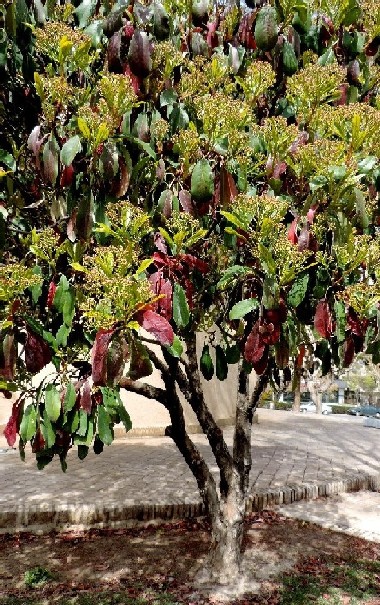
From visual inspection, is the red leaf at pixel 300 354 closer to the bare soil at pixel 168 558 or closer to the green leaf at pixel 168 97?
the green leaf at pixel 168 97

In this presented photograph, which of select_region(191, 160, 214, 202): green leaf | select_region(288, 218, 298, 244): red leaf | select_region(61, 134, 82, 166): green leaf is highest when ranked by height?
select_region(61, 134, 82, 166): green leaf

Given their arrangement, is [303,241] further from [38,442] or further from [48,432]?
[38,442]

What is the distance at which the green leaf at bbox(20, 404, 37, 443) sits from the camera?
257 cm

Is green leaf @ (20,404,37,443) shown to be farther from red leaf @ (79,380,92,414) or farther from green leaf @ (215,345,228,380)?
green leaf @ (215,345,228,380)

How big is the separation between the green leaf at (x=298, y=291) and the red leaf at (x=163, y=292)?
602 mm

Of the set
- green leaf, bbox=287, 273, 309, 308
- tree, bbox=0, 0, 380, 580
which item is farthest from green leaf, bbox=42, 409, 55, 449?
green leaf, bbox=287, 273, 309, 308

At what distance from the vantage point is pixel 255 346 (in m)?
2.53

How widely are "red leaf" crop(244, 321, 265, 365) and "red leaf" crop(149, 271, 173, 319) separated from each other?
0.40 m

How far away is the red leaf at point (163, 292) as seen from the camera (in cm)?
243

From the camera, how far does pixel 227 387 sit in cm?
1371

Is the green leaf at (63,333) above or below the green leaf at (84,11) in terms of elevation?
below

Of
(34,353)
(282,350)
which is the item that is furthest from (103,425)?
(282,350)

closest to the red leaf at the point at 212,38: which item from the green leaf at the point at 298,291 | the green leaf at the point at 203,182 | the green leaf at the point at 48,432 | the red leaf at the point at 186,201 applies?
the red leaf at the point at 186,201

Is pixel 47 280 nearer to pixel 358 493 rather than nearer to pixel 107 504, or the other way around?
pixel 107 504
